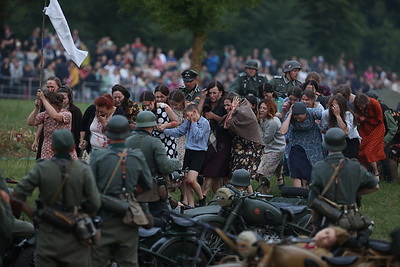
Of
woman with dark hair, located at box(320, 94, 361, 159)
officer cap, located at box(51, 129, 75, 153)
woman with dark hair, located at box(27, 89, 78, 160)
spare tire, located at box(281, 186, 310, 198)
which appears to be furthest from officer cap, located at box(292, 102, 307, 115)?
officer cap, located at box(51, 129, 75, 153)

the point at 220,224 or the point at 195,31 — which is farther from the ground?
the point at 195,31

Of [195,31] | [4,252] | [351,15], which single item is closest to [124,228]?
[4,252]

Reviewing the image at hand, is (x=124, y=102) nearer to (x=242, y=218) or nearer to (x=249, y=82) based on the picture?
(x=242, y=218)

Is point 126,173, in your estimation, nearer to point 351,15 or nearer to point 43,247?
point 43,247

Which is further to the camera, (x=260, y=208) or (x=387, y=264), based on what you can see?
(x=260, y=208)

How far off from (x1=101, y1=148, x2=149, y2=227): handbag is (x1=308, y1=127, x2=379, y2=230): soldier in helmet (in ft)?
6.21

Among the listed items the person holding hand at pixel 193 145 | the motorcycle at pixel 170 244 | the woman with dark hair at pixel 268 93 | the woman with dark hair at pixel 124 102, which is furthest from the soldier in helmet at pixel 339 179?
the woman with dark hair at pixel 268 93

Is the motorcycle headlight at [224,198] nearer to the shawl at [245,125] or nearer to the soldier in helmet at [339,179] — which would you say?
the soldier in helmet at [339,179]

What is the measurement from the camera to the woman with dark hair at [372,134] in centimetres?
1841

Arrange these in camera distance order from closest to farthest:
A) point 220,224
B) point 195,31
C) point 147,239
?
point 147,239, point 220,224, point 195,31

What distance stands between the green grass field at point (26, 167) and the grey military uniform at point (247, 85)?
2.03m

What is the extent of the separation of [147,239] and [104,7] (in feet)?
120

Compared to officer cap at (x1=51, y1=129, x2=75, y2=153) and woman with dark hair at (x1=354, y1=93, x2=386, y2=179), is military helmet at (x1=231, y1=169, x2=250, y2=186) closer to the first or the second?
officer cap at (x1=51, y1=129, x2=75, y2=153)

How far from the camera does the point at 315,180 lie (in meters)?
12.2
